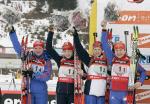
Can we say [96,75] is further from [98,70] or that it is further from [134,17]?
[134,17]

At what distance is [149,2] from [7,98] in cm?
306

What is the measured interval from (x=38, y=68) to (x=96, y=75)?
3.02 feet

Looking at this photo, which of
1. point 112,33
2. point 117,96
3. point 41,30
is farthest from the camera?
point 41,30

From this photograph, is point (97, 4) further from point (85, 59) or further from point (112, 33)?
point (85, 59)

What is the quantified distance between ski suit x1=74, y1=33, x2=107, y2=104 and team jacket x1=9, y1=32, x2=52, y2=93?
558 mm

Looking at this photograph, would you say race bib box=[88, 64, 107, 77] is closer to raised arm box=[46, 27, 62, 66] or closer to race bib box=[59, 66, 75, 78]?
race bib box=[59, 66, 75, 78]

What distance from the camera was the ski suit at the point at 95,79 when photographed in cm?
752

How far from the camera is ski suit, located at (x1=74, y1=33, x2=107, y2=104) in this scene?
752 cm

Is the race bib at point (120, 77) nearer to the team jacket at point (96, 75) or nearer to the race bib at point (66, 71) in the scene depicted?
the team jacket at point (96, 75)

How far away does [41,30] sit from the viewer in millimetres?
9242

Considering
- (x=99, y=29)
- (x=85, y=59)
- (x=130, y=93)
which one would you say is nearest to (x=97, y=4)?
(x=99, y=29)

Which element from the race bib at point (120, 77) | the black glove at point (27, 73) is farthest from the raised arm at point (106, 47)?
the black glove at point (27, 73)

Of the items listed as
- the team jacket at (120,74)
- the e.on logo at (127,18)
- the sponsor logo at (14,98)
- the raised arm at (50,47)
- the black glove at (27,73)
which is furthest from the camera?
the sponsor logo at (14,98)

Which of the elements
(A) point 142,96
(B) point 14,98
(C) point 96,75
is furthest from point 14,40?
(A) point 142,96
